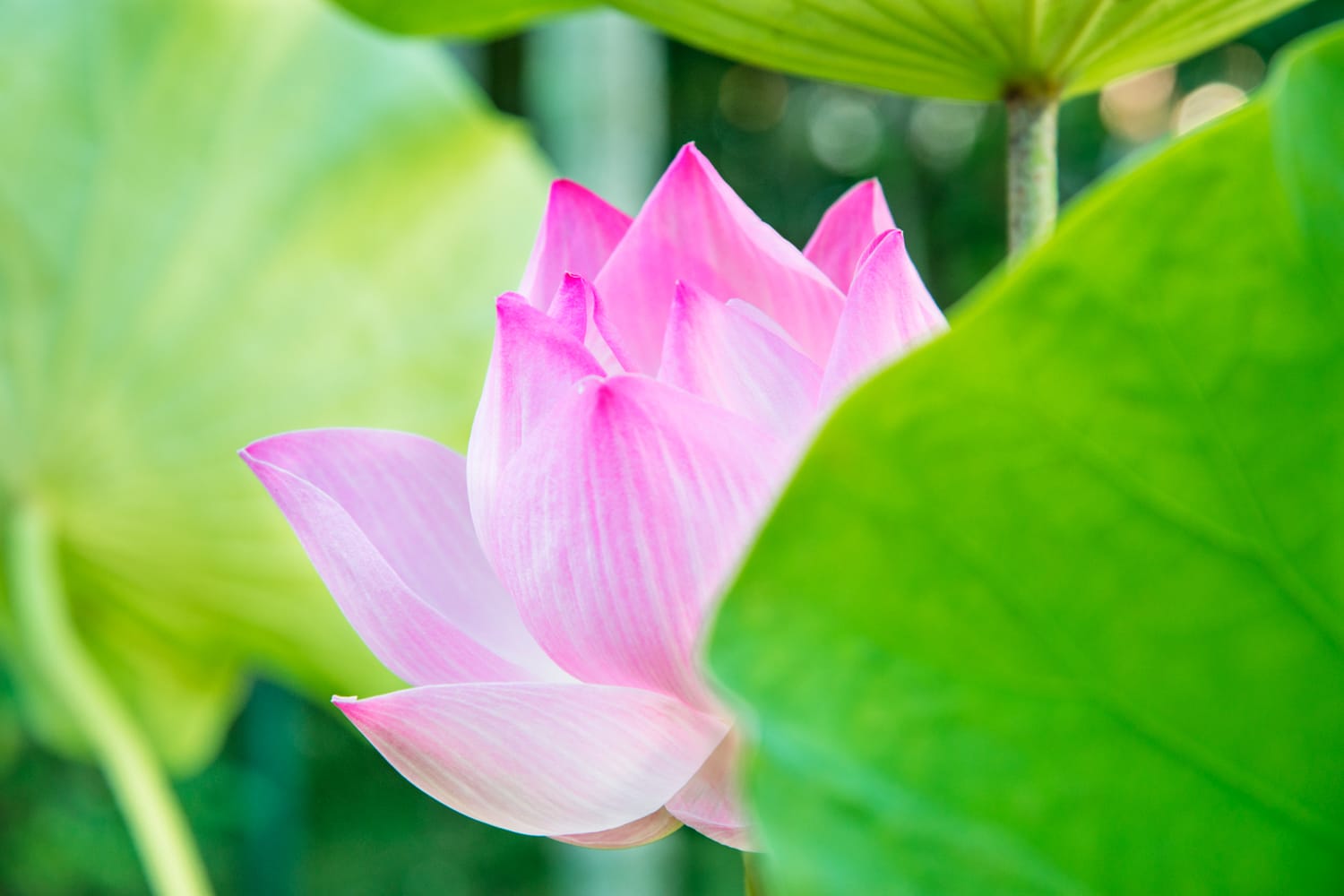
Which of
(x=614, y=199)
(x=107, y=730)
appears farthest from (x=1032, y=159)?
(x=614, y=199)

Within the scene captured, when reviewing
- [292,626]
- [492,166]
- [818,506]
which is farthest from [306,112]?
[818,506]

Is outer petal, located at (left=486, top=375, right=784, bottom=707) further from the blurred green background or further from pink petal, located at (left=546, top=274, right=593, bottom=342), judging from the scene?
the blurred green background

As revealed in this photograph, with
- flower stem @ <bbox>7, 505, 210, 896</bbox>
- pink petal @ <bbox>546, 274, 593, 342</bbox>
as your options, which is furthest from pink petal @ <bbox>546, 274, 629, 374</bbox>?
flower stem @ <bbox>7, 505, 210, 896</bbox>

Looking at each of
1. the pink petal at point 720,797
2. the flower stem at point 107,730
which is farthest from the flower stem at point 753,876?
the flower stem at point 107,730

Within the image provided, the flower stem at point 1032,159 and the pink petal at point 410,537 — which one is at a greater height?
the flower stem at point 1032,159

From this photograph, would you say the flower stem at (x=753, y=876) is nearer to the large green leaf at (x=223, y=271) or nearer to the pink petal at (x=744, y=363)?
the pink petal at (x=744, y=363)

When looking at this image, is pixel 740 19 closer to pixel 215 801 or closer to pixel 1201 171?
pixel 1201 171
